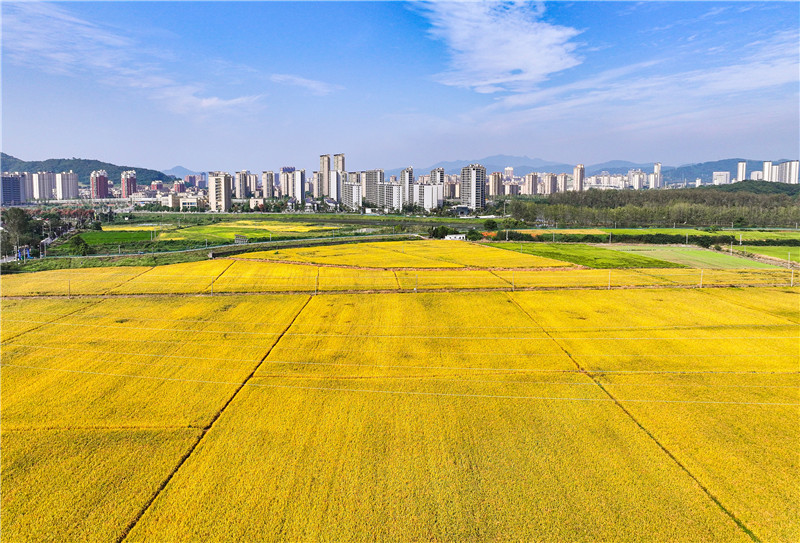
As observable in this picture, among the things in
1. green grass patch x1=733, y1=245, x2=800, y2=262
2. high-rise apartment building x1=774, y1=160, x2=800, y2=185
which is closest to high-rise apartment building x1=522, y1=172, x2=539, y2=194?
high-rise apartment building x1=774, y1=160, x2=800, y2=185

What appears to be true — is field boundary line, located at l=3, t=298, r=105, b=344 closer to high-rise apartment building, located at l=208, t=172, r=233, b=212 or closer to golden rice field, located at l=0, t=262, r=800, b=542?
golden rice field, located at l=0, t=262, r=800, b=542

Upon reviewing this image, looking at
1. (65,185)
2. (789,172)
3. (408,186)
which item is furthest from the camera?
(65,185)

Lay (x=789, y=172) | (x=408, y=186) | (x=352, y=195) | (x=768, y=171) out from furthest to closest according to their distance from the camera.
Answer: (x=768, y=171), (x=789, y=172), (x=352, y=195), (x=408, y=186)

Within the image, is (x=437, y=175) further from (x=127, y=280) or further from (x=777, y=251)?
(x=127, y=280)

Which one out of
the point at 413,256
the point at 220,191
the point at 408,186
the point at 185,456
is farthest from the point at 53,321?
the point at 408,186

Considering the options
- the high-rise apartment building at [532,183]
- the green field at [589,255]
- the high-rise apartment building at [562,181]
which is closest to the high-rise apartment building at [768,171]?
the high-rise apartment building at [562,181]

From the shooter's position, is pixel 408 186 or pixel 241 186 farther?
pixel 241 186

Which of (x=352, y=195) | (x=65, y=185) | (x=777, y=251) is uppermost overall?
(x=65, y=185)
